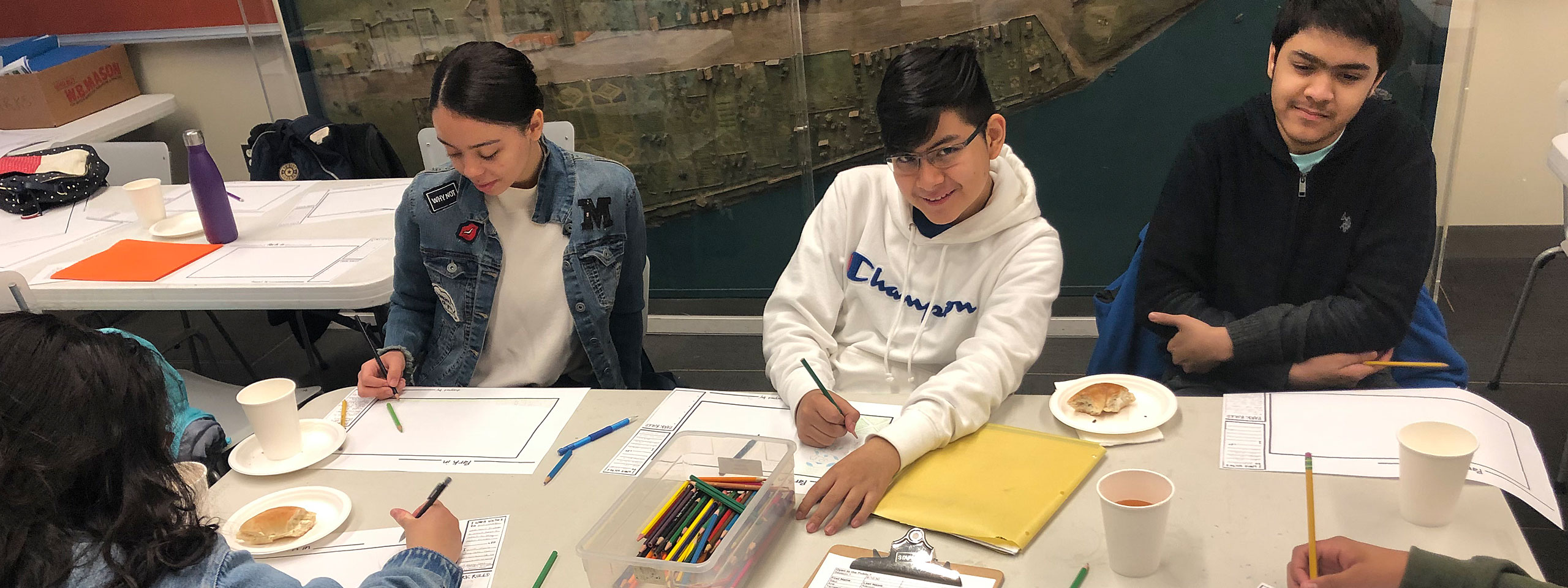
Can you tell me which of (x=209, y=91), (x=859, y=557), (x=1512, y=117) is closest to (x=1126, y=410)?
(x=859, y=557)

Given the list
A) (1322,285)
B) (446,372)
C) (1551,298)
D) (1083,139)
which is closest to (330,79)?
(446,372)

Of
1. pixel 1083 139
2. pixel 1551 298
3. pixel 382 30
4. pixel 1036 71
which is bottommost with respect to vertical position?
pixel 1551 298

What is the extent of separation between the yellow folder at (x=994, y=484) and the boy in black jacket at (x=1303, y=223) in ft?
1.60

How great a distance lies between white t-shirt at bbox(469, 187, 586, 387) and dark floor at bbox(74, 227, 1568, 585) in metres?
0.98

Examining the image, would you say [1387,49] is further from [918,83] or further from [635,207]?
[635,207]

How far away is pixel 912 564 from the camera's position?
3.83 feet

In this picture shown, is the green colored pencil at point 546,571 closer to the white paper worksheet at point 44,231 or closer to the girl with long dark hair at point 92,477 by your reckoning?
the girl with long dark hair at point 92,477

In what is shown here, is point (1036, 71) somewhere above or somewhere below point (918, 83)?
below

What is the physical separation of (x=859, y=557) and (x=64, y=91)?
400 cm

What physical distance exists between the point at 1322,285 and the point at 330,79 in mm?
3369

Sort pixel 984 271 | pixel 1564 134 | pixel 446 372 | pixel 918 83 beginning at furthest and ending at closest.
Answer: pixel 1564 134 → pixel 446 372 → pixel 984 271 → pixel 918 83

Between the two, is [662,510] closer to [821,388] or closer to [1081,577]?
[821,388]

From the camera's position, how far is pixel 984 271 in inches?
65.4

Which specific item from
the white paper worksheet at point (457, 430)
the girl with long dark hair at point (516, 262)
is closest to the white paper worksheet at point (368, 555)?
the white paper worksheet at point (457, 430)
